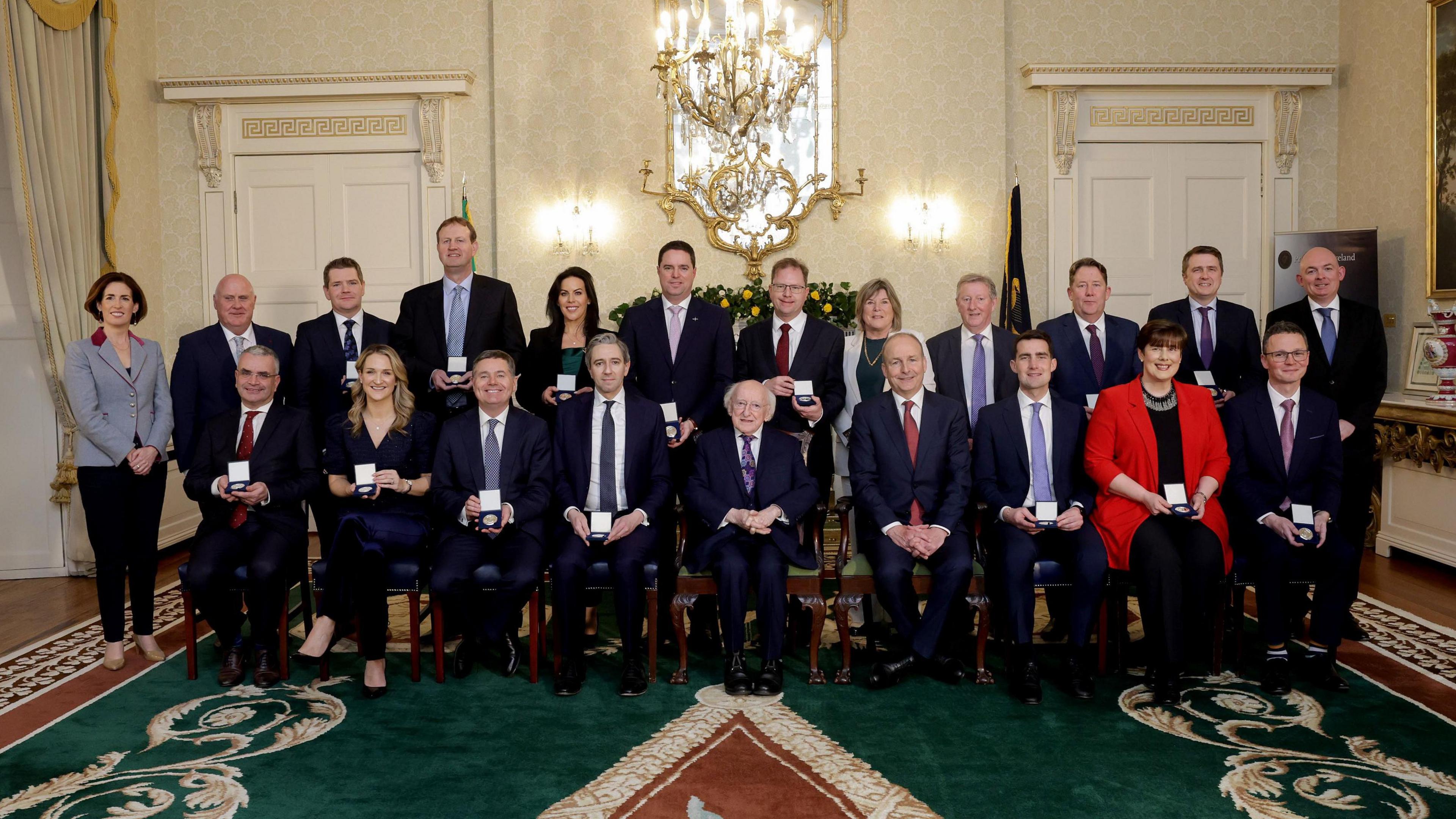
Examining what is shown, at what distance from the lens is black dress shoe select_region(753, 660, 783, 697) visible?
3.94 meters

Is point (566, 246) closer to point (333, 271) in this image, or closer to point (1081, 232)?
point (333, 271)

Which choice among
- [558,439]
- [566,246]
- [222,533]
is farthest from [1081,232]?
[222,533]

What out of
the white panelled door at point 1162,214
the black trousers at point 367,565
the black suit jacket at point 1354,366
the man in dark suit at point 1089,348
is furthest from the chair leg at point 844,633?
the white panelled door at point 1162,214

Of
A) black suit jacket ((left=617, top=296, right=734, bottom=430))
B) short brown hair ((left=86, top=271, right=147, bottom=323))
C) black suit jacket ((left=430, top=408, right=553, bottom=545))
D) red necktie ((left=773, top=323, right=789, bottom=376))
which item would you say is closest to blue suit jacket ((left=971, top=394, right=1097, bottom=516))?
red necktie ((left=773, top=323, right=789, bottom=376))

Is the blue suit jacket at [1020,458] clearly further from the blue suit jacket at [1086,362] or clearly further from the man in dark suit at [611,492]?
the man in dark suit at [611,492]

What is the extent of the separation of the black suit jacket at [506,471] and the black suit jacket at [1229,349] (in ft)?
9.56

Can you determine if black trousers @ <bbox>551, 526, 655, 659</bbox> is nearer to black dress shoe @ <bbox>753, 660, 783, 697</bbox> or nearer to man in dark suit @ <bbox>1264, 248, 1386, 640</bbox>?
black dress shoe @ <bbox>753, 660, 783, 697</bbox>

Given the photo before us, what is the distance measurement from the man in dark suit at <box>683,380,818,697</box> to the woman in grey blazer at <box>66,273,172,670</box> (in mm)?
2358

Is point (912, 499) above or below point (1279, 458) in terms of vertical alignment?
below

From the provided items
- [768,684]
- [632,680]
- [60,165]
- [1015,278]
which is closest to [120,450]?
[632,680]

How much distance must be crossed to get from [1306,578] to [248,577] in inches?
166

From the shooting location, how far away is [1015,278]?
7.00 m

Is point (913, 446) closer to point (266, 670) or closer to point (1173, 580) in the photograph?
point (1173, 580)

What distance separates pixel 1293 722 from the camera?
360 cm
